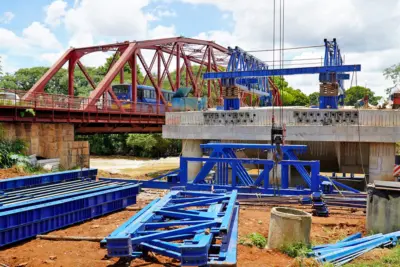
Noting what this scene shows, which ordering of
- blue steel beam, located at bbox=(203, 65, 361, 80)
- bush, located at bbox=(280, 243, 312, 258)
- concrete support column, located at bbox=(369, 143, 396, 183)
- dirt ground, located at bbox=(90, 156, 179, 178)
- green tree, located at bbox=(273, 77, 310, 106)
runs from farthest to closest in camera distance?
green tree, located at bbox=(273, 77, 310, 106), dirt ground, located at bbox=(90, 156, 179, 178), blue steel beam, located at bbox=(203, 65, 361, 80), concrete support column, located at bbox=(369, 143, 396, 183), bush, located at bbox=(280, 243, 312, 258)

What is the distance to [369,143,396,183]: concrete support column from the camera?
16969mm

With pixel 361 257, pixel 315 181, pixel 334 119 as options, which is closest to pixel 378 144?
pixel 334 119

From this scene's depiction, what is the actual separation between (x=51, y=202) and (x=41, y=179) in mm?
3565

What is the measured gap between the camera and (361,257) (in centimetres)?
697

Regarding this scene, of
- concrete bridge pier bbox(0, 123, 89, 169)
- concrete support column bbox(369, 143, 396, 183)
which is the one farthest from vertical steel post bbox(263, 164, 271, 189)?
concrete bridge pier bbox(0, 123, 89, 169)

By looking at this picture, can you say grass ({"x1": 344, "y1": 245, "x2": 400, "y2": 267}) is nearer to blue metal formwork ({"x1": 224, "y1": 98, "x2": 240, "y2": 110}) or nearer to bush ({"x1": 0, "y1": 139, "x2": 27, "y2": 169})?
blue metal formwork ({"x1": 224, "y1": 98, "x2": 240, "y2": 110})

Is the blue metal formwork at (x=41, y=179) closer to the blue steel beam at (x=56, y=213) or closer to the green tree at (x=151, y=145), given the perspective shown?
the blue steel beam at (x=56, y=213)

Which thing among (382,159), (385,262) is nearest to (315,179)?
(382,159)

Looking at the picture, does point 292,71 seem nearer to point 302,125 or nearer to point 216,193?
point 302,125

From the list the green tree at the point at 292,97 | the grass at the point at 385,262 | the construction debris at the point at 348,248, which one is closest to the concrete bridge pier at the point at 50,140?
the construction debris at the point at 348,248

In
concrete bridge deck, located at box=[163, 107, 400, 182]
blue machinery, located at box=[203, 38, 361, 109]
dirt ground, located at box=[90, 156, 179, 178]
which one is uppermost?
blue machinery, located at box=[203, 38, 361, 109]

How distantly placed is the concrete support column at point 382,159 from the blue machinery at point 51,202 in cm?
1078

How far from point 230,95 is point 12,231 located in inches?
563

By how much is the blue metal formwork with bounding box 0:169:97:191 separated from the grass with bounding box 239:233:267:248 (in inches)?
288
